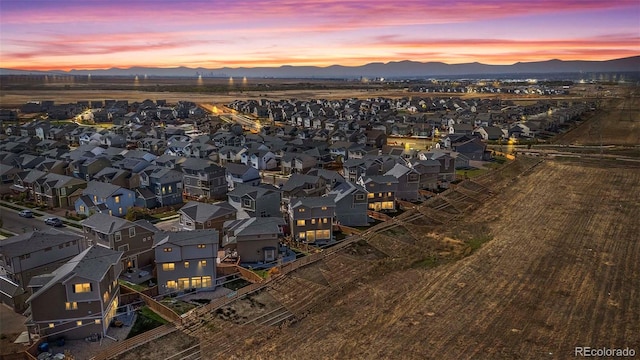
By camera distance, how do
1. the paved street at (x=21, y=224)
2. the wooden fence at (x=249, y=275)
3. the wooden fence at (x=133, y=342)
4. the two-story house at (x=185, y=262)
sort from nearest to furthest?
1. the wooden fence at (x=133, y=342)
2. the two-story house at (x=185, y=262)
3. the wooden fence at (x=249, y=275)
4. the paved street at (x=21, y=224)

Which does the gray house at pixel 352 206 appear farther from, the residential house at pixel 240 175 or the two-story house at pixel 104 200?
the two-story house at pixel 104 200

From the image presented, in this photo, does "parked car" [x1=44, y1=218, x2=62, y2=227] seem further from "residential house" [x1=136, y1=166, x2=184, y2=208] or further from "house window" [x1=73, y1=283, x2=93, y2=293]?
"house window" [x1=73, y1=283, x2=93, y2=293]

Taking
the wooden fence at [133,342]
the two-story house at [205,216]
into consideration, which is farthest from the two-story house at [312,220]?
the wooden fence at [133,342]

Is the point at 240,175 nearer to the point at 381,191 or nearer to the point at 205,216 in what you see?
the point at 205,216

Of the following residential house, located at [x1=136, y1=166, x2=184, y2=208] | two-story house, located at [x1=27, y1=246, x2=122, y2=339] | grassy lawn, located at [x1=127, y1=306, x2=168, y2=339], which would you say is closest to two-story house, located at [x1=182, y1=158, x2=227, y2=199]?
residential house, located at [x1=136, y1=166, x2=184, y2=208]

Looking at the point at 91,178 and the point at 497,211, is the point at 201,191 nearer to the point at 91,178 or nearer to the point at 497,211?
the point at 91,178

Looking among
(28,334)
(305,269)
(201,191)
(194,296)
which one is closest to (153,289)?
(194,296)

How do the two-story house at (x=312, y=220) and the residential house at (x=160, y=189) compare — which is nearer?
the two-story house at (x=312, y=220)

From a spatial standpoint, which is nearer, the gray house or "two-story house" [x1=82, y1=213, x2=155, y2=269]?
"two-story house" [x1=82, y1=213, x2=155, y2=269]
